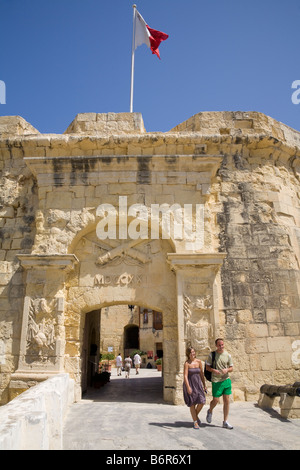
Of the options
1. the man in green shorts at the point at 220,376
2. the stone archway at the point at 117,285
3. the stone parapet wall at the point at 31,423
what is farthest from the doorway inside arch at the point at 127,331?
the stone parapet wall at the point at 31,423

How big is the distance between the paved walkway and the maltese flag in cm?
840

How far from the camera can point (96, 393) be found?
788 cm

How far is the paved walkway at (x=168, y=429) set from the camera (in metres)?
3.62

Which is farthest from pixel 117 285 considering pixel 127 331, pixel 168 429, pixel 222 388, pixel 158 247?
pixel 127 331

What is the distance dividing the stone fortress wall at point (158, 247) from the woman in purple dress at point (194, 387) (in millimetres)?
1548

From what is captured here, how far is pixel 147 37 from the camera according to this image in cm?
930

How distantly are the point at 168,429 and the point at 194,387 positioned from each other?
58cm

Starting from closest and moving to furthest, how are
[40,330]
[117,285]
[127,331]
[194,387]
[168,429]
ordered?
[168,429]
[194,387]
[40,330]
[117,285]
[127,331]

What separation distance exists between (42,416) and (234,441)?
224 cm

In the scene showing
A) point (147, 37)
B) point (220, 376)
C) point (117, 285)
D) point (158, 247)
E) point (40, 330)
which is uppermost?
point (147, 37)

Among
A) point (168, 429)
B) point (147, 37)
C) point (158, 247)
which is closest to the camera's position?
point (168, 429)

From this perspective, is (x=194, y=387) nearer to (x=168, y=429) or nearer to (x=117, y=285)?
(x=168, y=429)

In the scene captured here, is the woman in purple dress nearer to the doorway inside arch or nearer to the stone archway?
the stone archway

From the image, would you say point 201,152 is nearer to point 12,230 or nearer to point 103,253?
point 103,253
